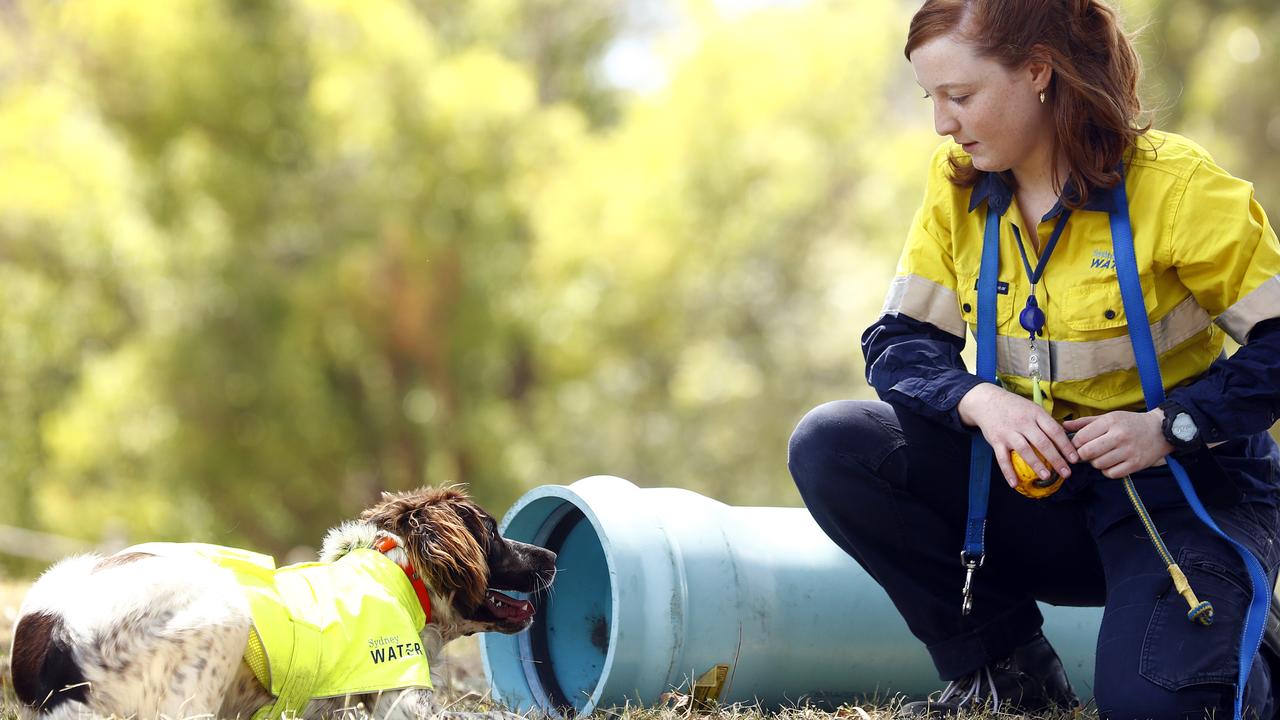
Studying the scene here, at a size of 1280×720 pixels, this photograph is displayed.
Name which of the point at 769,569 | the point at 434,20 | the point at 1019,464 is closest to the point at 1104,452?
the point at 1019,464

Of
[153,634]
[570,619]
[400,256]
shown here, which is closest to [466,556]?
[570,619]

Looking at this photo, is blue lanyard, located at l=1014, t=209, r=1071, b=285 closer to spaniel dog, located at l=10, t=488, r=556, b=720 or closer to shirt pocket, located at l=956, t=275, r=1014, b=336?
shirt pocket, located at l=956, t=275, r=1014, b=336

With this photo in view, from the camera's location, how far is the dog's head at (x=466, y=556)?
337 cm

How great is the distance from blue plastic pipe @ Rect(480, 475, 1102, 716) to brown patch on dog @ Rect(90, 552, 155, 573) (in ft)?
3.41

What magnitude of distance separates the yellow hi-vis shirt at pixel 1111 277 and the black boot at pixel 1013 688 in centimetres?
64

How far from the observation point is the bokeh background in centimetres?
1415

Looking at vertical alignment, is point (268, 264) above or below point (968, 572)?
A: above

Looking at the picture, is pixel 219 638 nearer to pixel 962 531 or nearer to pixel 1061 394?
pixel 962 531

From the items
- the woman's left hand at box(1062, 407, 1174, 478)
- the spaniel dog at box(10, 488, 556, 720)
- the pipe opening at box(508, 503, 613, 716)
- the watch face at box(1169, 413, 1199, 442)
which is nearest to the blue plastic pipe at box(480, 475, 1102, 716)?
the pipe opening at box(508, 503, 613, 716)

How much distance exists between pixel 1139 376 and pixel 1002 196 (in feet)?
1.66

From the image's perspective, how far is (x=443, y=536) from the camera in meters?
3.38

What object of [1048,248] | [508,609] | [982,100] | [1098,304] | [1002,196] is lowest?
[508,609]

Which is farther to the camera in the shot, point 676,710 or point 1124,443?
point 676,710

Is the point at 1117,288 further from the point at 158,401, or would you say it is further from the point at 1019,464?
the point at 158,401
